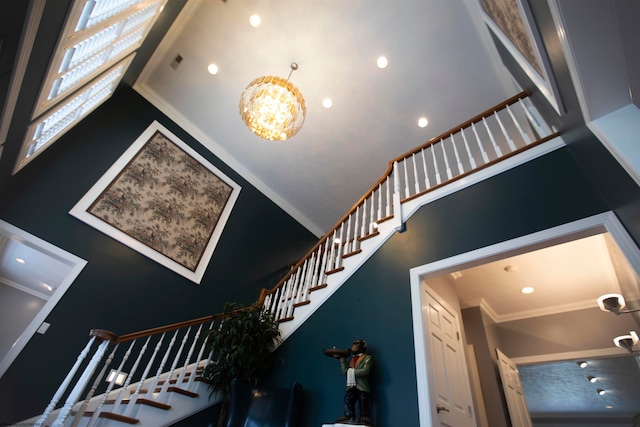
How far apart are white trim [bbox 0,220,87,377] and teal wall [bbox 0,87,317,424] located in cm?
5

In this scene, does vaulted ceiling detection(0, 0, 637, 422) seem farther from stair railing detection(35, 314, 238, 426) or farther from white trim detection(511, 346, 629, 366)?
stair railing detection(35, 314, 238, 426)

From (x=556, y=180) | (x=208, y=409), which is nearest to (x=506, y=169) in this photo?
(x=556, y=180)

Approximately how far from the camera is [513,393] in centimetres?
388

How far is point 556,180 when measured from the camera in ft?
8.18

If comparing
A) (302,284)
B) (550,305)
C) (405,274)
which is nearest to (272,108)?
(302,284)

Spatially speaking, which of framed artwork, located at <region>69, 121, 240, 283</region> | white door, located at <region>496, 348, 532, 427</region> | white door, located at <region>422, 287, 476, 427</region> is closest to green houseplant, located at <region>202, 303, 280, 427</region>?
framed artwork, located at <region>69, 121, 240, 283</region>

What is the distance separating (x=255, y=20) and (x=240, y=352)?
434 centimetres

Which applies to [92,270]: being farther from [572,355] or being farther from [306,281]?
[572,355]

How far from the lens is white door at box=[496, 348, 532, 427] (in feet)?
12.1

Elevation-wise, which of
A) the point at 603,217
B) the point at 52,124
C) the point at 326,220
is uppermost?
the point at 326,220

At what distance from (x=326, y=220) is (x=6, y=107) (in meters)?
5.60

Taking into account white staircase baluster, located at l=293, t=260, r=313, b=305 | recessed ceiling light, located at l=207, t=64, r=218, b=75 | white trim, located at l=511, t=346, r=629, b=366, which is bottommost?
white trim, located at l=511, t=346, r=629, b=366

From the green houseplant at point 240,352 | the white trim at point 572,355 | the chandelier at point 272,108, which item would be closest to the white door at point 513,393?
the white trim at point 572,355

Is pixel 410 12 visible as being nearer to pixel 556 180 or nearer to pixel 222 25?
pixel 222 25
